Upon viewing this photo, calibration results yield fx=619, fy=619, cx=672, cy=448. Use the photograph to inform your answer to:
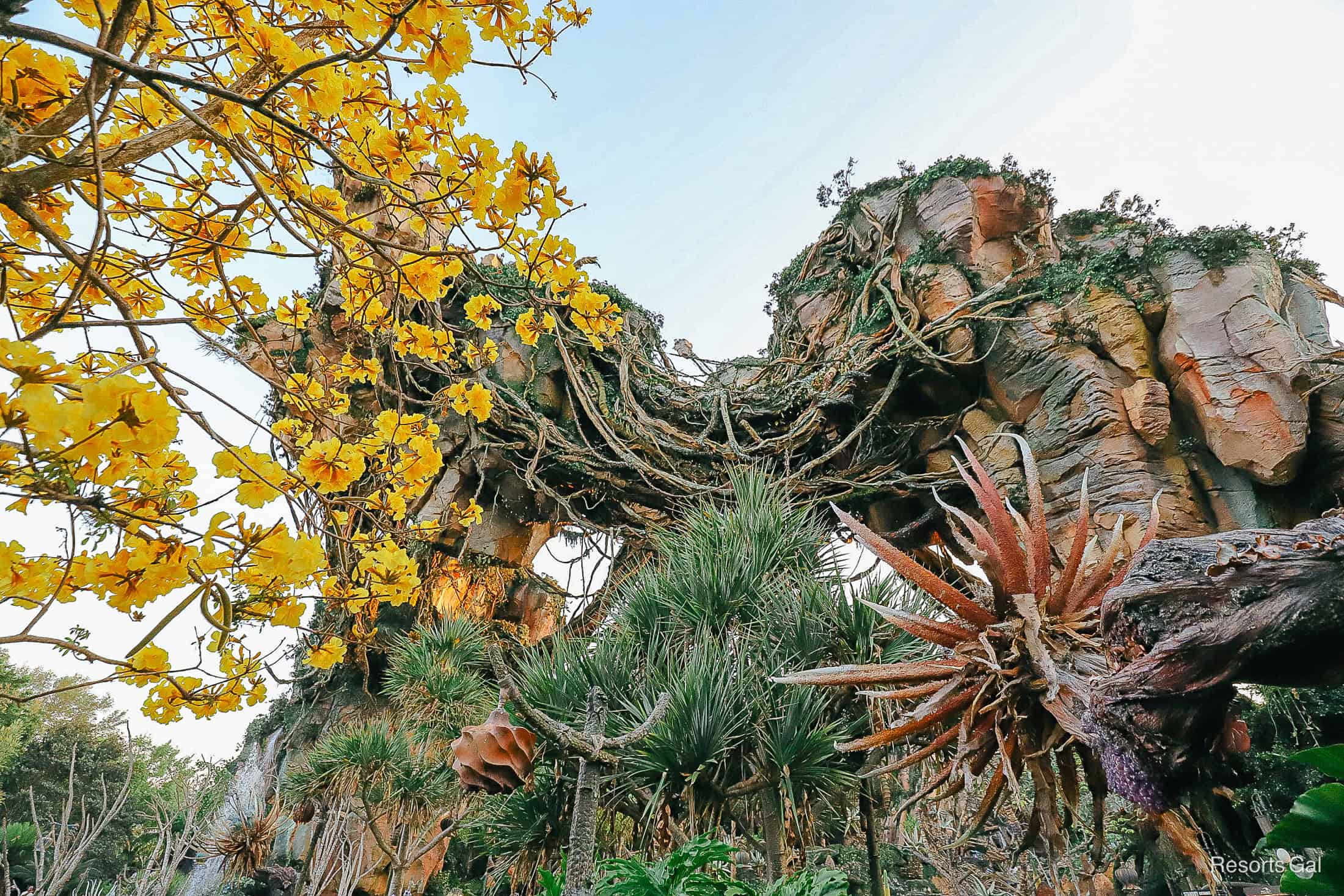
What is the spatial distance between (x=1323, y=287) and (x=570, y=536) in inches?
378

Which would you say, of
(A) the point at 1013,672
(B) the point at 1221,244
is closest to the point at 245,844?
(A) the point at 1013,672

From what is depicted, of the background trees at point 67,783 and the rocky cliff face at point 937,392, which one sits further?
the background trees at point 67,783

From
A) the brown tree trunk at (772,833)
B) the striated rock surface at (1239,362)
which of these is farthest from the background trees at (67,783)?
the striated rock surface at (1239,362)

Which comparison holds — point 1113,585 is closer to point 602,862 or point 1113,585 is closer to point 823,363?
point 602,862

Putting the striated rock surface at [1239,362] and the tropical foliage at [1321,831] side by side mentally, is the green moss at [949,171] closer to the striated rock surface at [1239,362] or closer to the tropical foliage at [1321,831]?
the striated rock surface at [1239,362]

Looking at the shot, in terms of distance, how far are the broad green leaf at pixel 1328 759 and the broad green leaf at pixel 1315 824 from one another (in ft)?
0.10

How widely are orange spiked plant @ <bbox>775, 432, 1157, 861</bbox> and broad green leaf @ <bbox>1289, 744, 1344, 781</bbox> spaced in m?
0.43

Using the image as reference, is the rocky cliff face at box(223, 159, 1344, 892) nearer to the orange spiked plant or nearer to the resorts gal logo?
the resorts gal logo

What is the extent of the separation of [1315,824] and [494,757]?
1.89 meters

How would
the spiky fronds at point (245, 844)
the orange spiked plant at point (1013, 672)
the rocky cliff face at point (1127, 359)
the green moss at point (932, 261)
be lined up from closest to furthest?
the orange spiked plant at point (1013, 672) → the spiky fronds at point (245, 844) → the rocky cliff face at point (1127, 359) → the green moss at point (932, 261)

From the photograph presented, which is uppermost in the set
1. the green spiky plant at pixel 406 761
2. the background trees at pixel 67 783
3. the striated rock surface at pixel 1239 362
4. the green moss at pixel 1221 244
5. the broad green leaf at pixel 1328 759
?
the green moss at pixel 1221 244

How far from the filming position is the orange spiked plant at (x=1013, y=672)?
127cm

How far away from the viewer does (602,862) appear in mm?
2262

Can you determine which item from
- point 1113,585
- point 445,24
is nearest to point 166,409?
point 445,24
